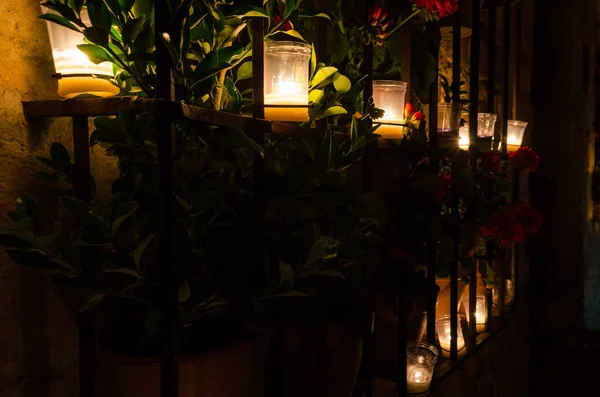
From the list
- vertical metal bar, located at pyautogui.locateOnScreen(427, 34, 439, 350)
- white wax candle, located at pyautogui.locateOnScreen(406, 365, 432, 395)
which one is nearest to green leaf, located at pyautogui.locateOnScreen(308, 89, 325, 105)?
vertical metal bar, located at pyautogui.locateOnScreen(427, 34, 439, 350)

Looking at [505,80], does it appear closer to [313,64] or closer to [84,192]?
[313,64]

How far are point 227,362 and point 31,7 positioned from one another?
0.71 metres

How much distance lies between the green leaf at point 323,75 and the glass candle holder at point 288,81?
3 cm

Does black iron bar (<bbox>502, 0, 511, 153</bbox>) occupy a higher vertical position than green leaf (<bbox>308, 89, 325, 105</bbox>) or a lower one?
higher

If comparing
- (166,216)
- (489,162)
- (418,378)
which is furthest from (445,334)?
(166,216)

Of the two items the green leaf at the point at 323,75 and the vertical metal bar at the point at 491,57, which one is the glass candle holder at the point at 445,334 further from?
the green leaf at the point at 323,75

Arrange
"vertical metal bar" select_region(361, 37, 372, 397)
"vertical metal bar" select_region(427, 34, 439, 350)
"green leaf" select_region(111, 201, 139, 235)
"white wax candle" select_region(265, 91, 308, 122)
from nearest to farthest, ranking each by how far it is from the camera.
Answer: "green leaf" select_region(111, 201, 139, 235), "white wax candle" select_region(265, 91, 308, 122), "vertical metal bar" select_region(361, 37, 372, 397), "vertical metal bar" select_region(427, 34, 439, 350)

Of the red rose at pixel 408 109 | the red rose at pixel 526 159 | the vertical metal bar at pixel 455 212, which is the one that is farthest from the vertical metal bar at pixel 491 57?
the red rose at pixel 408 109

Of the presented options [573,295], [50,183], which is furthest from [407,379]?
[573,295]

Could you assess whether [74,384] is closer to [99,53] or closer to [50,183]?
[50,183]

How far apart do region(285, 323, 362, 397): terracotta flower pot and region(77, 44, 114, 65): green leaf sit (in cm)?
61

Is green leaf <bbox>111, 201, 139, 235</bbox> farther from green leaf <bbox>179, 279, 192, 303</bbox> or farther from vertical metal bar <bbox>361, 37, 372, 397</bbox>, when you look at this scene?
vertical metal bar <bbox>361, 37, 372, 397</bbox>

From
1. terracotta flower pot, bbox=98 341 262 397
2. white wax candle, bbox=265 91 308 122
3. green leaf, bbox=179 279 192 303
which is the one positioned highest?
white wax candle, bbox=265 91 308 122

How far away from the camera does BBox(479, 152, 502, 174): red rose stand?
213 cm
